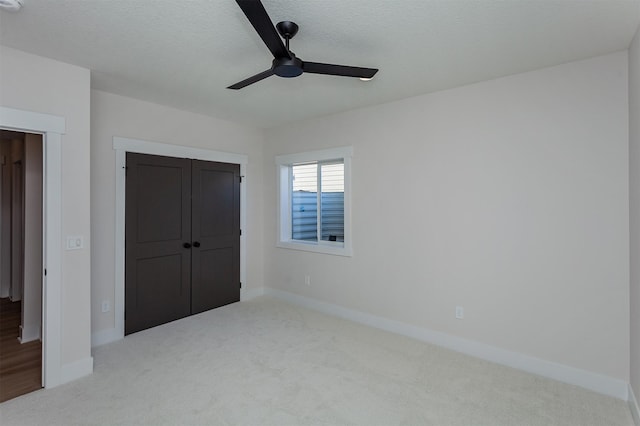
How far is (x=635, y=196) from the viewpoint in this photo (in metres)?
2.25

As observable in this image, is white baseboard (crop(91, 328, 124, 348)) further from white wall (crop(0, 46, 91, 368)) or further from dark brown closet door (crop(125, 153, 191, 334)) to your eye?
white wall (crop(0, 46, 91, 368))

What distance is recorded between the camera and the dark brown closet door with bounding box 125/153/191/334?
3654 millimetres

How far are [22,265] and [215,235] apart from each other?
220cm

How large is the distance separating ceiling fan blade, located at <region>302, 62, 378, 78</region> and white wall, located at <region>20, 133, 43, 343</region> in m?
3.18

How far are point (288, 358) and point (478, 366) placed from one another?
1732mm

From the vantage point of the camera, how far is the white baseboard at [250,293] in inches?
191

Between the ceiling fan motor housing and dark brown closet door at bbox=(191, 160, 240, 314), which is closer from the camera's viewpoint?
the ceiling fan motor housing

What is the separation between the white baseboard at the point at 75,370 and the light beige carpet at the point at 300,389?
8 cm

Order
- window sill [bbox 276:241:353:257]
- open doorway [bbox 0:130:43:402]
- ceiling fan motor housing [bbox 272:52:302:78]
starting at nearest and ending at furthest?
ceiling fan motor housing [bbox 272:52:302:78] → open doorway [bbox 0:130:43:402] → window sill [bbox 276:241:353:257]

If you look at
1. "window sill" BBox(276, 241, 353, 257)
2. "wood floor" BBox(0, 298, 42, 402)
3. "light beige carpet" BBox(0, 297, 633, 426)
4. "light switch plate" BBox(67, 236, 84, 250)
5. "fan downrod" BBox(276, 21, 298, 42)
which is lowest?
"light beige carpet" BBox(0, 297, 633, 426)

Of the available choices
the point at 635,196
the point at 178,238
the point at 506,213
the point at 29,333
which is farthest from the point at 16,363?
the point at 635,196

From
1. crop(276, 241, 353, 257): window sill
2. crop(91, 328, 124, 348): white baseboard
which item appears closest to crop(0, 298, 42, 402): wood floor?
crop(91, 328, 124, 348): white baseboard

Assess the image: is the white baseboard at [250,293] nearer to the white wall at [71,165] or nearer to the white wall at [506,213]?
the white wall at [506,213]

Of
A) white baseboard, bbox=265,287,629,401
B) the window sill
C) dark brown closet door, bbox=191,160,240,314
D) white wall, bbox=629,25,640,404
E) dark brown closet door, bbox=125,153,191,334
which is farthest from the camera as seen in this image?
dark brown closet door, bbox=191,160,240,314
